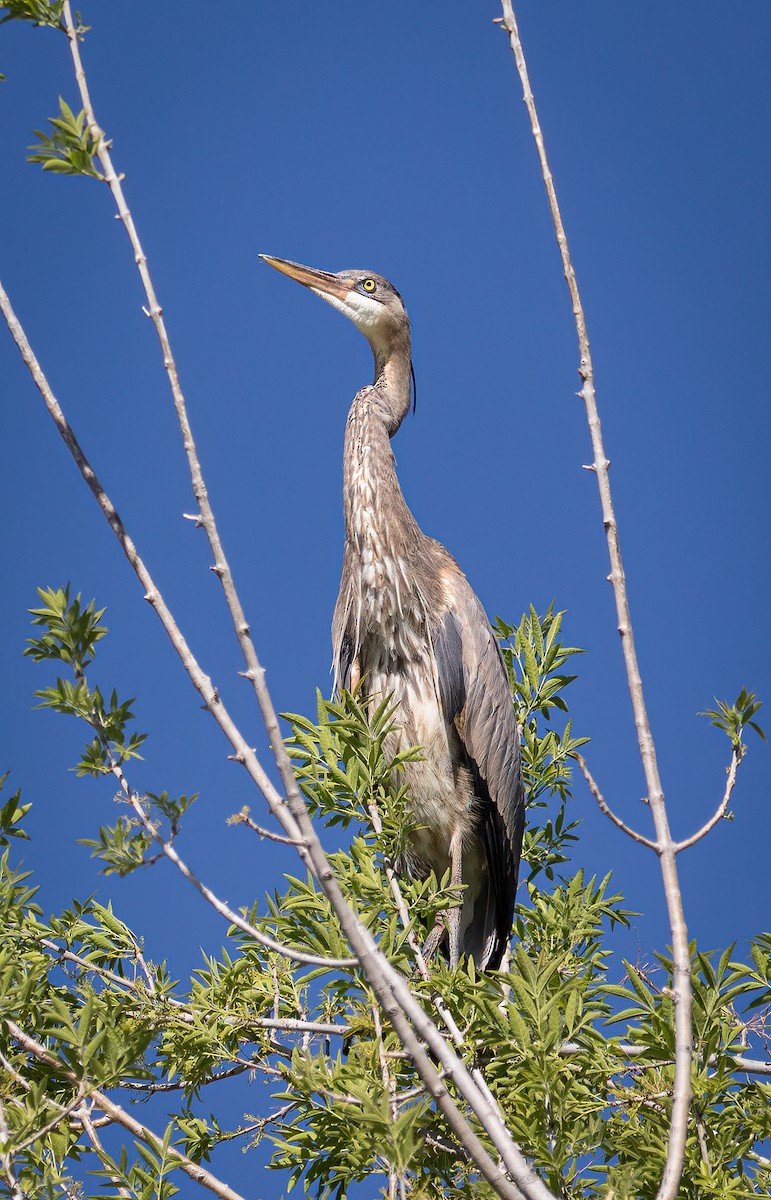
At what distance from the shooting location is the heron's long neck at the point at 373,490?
3.50m

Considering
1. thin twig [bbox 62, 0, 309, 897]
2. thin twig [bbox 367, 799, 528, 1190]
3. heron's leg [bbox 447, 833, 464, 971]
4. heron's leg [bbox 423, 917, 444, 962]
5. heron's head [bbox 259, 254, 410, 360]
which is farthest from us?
heron's head [bbox 259, 254, 410, 360]

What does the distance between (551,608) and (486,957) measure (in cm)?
101

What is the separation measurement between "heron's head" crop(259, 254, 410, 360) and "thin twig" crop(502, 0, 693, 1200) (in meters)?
2.49

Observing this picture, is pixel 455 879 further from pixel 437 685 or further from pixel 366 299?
pixel 366 299

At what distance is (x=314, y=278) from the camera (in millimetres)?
4191

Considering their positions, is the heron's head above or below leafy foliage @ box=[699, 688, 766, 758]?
above

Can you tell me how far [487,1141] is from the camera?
5.92 ft

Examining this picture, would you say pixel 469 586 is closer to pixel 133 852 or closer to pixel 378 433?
pixel 378 433

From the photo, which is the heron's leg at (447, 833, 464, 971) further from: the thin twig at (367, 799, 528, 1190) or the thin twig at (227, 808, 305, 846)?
the thin twig at (227, 808, 305, 846)

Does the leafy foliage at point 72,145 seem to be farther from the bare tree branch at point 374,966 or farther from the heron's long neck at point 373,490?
the heron's long neck at point 373,490

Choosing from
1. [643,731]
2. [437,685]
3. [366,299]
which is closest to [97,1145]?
[643,731]

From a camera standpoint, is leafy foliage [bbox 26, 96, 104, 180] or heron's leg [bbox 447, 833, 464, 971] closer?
leafy foliage [bbox 26, 96, 104, 180]

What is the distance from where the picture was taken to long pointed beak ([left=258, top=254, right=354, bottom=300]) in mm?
4184

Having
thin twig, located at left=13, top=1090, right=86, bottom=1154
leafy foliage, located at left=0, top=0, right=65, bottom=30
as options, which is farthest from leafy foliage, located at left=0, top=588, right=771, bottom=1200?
leafy foliage, located at left=0, top=0, right=65, bottom=30
